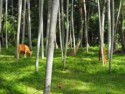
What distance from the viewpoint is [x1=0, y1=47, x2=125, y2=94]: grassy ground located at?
47.6ft

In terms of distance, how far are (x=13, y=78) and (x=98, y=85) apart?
3881 mm

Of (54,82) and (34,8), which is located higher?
(34,8)

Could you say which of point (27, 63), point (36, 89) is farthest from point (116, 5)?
point (36, 89)

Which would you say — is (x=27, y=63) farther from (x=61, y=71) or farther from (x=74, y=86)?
(x=74, y=86)

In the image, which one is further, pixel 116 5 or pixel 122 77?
pixel 116 5

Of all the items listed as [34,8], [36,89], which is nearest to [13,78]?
[36,89]

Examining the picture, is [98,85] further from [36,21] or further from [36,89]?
[36,21]

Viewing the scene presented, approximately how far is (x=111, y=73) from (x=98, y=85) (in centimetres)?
298

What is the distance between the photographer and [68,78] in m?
17.3

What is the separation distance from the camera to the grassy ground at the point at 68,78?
14.5 m

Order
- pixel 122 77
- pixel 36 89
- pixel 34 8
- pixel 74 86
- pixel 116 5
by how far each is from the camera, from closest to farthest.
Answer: pixel 36 89 → pixel 74 86 → pixel 122 77 → pixel 116 5 → pixel 34 8


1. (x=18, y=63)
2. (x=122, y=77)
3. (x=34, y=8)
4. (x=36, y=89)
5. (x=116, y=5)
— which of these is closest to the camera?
(x=36, y=89)

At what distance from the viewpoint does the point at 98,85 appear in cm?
1598

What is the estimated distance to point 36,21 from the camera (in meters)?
43.0
